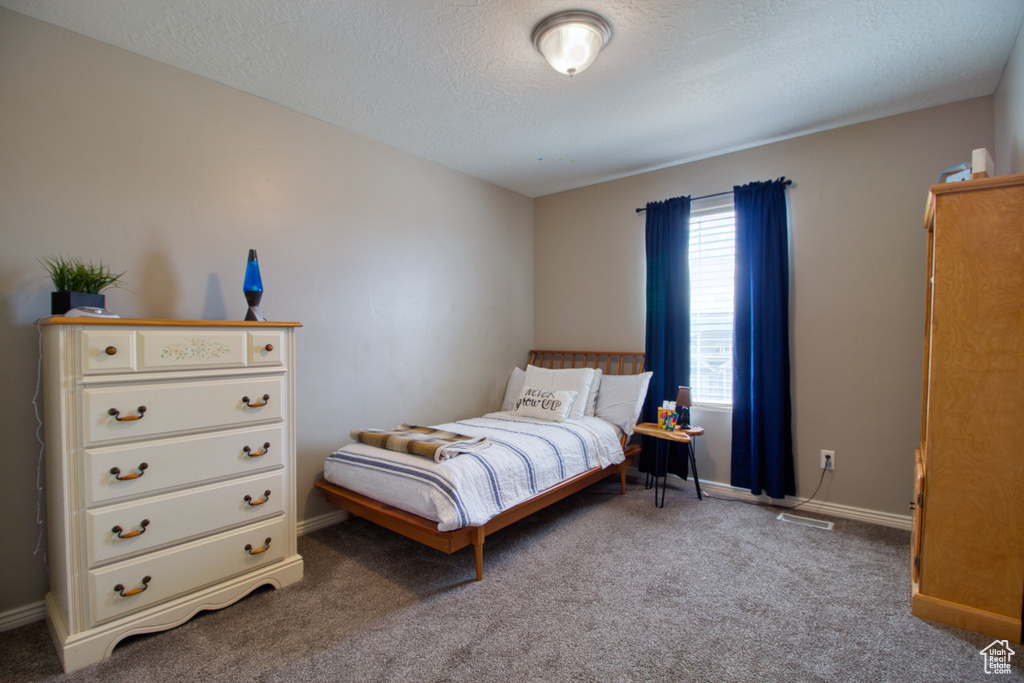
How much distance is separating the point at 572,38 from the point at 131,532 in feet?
8.80

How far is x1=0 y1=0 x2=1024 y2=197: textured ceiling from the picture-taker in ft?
6.36

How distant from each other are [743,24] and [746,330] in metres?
1.94

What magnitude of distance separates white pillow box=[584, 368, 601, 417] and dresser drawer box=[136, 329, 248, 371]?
2.47 meters

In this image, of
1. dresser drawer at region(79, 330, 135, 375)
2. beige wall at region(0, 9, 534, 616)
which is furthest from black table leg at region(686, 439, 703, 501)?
dresser drawer at region(79, 330, 135, 375)

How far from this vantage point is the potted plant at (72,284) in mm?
1788

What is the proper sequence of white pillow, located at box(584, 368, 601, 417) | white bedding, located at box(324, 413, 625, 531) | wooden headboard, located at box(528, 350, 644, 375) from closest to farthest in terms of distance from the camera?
white bedding, located at box(324, 413, 625, 531)
white pillow, located at box(584, 368, 601, 417)
wooden headboard, located at box(528, 350, 644, 375)

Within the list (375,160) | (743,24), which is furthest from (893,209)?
(375,160)

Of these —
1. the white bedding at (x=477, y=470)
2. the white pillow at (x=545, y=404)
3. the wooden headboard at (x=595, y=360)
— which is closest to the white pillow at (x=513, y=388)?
the white pillow at (x=545, y=404)

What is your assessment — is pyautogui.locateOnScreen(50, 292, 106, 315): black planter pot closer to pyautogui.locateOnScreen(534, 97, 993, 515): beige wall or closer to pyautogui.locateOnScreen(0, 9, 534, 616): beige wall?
pyautogui.locateOnScreen(0, 9, 534, 616): beige wall

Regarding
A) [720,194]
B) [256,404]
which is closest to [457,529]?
[256,404]

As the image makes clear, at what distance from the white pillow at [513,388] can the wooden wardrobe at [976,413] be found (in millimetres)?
2685

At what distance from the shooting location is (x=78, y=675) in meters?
1.63

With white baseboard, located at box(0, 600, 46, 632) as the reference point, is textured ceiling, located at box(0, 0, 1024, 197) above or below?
above

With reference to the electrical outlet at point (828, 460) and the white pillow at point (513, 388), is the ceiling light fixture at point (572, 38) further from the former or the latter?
the electrical outlet at point (828, 460)
